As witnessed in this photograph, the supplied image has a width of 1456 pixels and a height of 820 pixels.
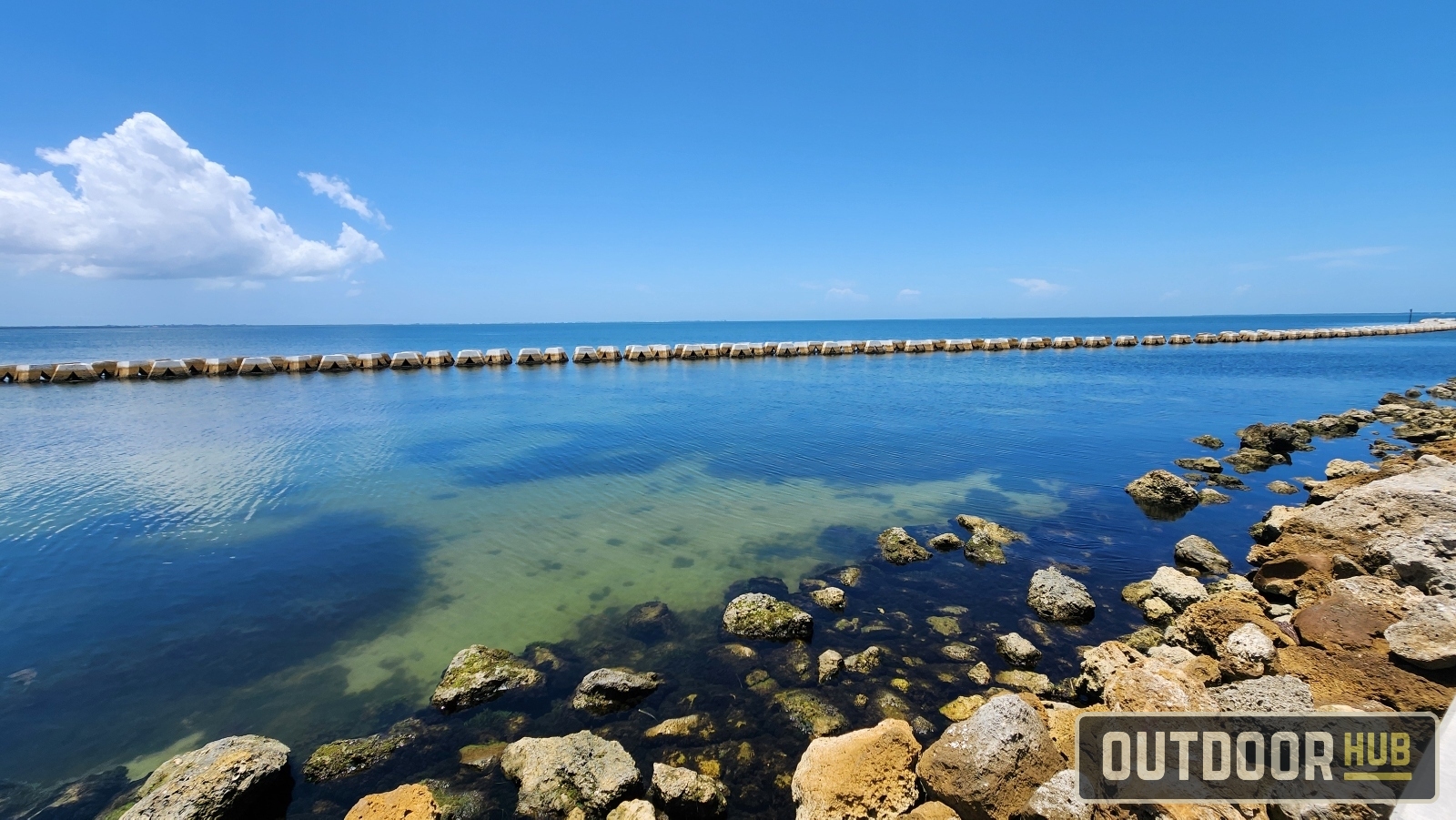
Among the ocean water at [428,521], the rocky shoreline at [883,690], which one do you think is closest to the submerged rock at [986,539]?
the rocky shoreline at [883,690]

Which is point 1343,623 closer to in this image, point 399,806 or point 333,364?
point 399,806

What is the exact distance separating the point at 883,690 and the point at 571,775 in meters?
3.77

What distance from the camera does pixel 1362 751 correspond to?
13.8 ft

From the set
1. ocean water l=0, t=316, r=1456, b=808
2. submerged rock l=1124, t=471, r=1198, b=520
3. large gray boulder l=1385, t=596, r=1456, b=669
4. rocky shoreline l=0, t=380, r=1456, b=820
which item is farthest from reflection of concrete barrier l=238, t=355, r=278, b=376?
large gray boulder l=1385, t=596, r=1456, b=669

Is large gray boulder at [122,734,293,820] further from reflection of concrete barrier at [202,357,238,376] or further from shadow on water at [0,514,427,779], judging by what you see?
reflection of concrete barrier at [202,357,238,376]

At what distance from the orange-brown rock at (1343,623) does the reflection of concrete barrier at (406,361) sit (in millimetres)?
50987

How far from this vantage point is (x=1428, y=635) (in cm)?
520

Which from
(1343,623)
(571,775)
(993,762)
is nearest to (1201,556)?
(1343,623)

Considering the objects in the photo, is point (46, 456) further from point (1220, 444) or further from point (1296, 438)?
point (1296, 438)

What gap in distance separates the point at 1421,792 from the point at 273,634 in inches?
482

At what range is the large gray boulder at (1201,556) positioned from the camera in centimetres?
967

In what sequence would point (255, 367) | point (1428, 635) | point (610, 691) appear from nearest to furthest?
point (1428, 635), point (610, 691), point (255, 367)

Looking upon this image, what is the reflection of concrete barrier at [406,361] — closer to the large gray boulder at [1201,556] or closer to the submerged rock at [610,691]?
the submerged rock at [610,691]

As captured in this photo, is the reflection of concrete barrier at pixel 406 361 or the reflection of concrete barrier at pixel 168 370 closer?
the reflection of concrete barrier at pixel 168 370
